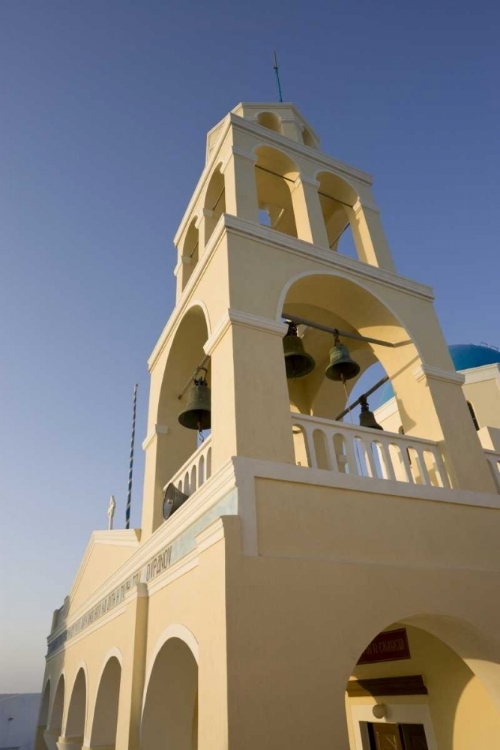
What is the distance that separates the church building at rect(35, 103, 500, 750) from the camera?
347 cm

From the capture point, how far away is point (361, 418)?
6.38m

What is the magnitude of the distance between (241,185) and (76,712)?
9.73 m

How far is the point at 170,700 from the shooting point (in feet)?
16.4

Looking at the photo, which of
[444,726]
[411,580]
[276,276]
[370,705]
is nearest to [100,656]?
[370,705]

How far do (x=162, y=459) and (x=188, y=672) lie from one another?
2.61 meters

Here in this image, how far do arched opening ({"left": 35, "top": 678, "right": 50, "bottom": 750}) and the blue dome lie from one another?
11.5 meters

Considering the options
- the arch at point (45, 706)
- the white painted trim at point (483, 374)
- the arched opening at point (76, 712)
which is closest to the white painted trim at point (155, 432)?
the arched opening at point (76, 712)

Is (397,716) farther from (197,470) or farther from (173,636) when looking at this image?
(197,470)

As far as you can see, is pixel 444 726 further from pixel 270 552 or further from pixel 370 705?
pixel 270 552


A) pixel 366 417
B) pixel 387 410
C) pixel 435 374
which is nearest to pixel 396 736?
pixel 366 417

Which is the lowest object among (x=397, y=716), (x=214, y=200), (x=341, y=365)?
(x=397, y=716)

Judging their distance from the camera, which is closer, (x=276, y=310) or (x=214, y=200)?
(x=276, y=310)

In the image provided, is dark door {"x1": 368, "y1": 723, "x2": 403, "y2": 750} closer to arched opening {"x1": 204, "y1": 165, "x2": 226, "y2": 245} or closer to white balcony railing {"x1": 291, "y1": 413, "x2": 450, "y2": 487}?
white balcony railing {"x1": 291, "y1": 413, "x2": 450, "y2": 487}

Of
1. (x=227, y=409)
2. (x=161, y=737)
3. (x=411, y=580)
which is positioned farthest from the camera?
(x=161, y=737)
